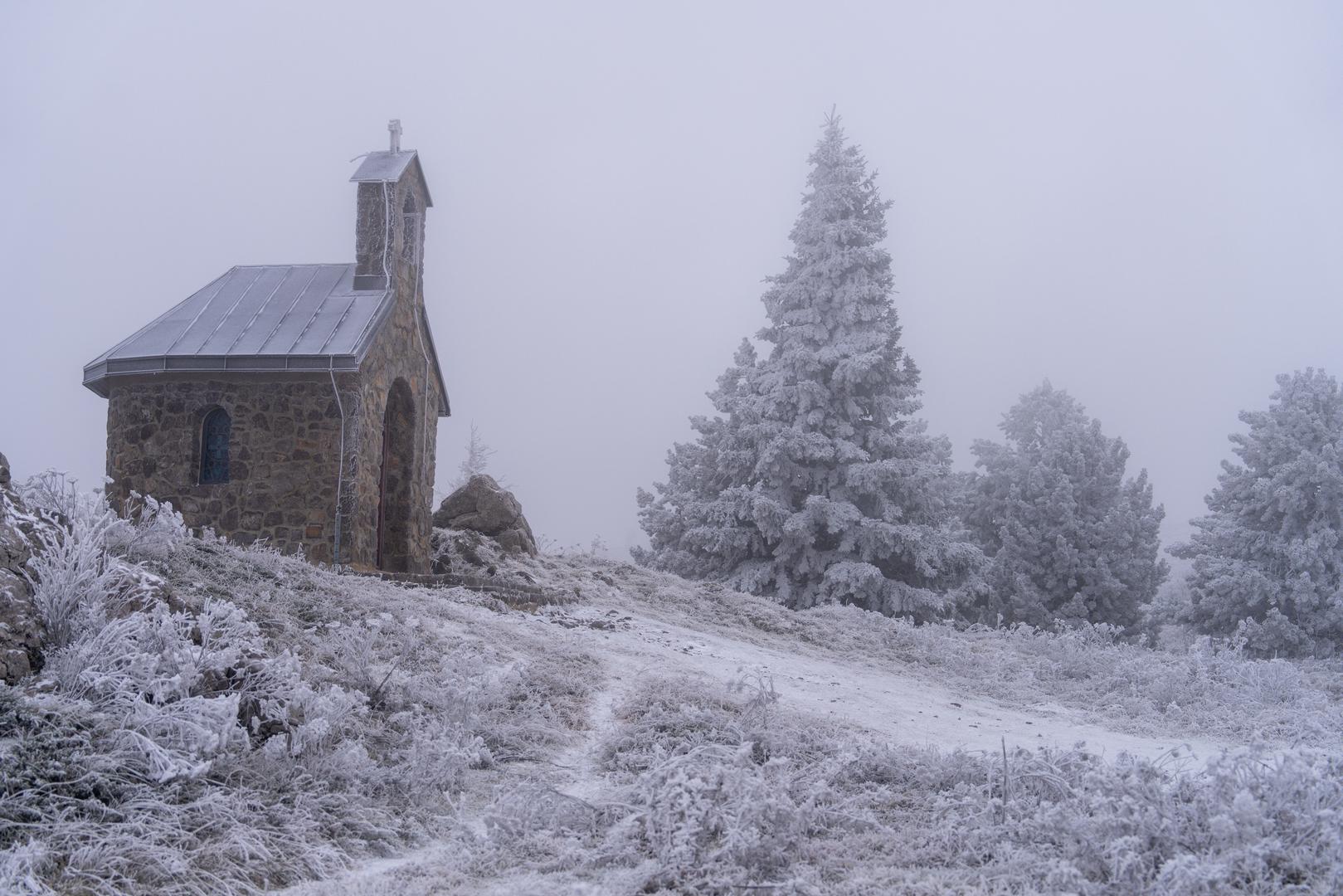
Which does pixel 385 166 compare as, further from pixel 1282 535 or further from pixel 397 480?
pixel 1282 535

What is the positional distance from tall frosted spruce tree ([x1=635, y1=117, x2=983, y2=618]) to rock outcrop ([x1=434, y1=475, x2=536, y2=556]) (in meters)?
4.28

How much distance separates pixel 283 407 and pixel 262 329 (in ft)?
4.30

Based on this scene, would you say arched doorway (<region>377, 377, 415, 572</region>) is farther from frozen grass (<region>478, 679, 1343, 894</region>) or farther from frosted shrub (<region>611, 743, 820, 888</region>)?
frosted shrub (<region>611, 743, 820, 888</region>)

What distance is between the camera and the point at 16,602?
4762 mm

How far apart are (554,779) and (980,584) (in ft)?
47.6

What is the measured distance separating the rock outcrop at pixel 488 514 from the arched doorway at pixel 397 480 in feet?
→ 6.37

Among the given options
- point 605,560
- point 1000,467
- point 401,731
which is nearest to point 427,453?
point 605,560

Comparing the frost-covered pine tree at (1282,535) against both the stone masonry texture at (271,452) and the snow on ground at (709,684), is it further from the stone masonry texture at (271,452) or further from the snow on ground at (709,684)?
the stone masonry texture at (271,452)

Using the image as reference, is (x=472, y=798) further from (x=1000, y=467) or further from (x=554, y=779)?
(x=1000, y=467)

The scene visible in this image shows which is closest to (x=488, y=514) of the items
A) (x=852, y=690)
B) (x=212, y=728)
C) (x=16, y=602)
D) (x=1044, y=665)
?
(x=852, y=690)

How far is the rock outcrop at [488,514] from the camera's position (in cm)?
1549

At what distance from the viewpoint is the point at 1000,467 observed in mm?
22953

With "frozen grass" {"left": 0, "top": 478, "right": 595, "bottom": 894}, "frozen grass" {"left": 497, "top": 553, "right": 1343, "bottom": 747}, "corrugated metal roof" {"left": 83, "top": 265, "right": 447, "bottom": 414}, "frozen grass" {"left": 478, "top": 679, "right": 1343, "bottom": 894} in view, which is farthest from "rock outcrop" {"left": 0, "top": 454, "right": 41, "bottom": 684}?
"frozen grass" {"left": 497, "top": 553, "right": 1343, "bottom": 747}

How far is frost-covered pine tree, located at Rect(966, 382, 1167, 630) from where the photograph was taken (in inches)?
818
